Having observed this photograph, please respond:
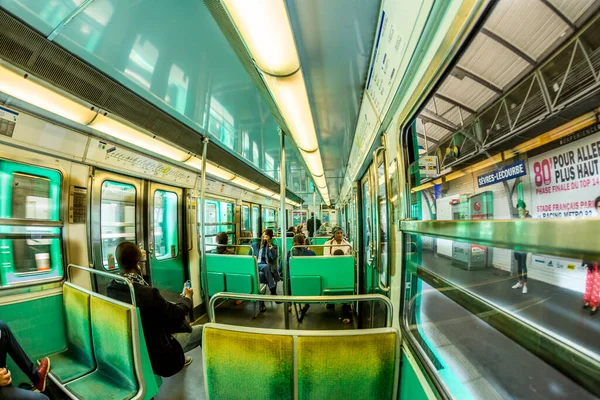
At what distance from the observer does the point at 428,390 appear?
1.04 metres

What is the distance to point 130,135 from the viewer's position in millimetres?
2697

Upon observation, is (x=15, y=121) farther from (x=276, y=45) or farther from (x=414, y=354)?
(x=414, y=354)

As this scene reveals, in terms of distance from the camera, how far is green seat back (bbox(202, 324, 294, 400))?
4.19 ft

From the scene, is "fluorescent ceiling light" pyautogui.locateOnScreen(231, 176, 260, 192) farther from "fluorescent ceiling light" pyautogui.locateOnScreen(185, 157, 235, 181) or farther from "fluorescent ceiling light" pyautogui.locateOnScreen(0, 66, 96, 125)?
"fluorescent ceiling light" pyautogui.locateOnScreen(0, 66, 96, 125)

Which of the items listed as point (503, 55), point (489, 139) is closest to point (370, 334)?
point (489, 139)

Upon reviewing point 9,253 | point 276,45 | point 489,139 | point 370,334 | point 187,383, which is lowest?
point 187,383

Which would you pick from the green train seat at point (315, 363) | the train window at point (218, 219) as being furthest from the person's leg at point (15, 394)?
the train window at point (218, 219)

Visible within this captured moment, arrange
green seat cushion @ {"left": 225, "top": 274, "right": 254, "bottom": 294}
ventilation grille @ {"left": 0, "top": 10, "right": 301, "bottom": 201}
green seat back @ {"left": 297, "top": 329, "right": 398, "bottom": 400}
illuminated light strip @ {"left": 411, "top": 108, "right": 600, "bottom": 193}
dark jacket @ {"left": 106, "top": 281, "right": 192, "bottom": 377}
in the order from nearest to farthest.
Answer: illuminated light strip @ {"left": 411, "top": 108, "right": 600, "bottom": 193}
green seat back @ {"left": 297, "top": 329, "right": 398, "bottom": 400}
ventilation grille @ {"left": 0, "top": 10, "right": 301, "bottom": 201}
dark jacket @ {"left": 106, "top": 281, "right": 192, "bottom": 377}
green seat cushion @ {"left": 225, "top": 274, "right": 254, "bottom": 294}

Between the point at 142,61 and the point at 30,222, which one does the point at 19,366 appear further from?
the point at 142,61

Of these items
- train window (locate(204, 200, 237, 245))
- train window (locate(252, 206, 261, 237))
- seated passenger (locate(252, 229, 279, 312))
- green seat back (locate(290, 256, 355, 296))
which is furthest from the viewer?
train window (locate(252, 206, 261, 237))

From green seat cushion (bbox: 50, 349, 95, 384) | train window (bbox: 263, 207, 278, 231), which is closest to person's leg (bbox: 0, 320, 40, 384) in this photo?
green seat cushion (bbox: 50, 349, 95, 384)

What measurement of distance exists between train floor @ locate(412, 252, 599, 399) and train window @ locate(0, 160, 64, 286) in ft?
12.4

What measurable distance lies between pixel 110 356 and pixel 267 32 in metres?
2.81

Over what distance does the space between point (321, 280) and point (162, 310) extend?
92.2 inches
